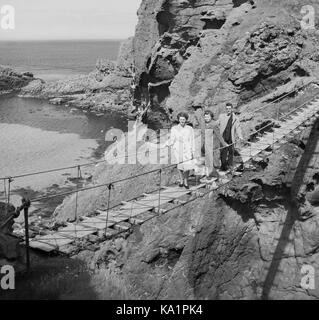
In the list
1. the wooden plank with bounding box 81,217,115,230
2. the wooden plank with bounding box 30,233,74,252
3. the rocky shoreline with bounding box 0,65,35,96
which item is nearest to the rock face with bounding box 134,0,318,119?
the wooden plank with bounding box 81,217,115,230

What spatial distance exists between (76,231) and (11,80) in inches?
2874

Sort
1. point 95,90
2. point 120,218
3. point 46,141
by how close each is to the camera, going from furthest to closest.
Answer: point 95,90 → point 46,141 → point 120,218

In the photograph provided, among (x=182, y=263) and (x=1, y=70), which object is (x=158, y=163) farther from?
(x=1, y=70)

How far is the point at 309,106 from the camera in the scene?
18.3 m

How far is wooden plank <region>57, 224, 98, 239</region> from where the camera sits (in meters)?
10.1

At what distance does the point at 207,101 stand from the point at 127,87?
44.5m

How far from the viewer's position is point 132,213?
1151 cm

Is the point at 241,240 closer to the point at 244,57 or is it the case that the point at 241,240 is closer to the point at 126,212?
the point at 126,212

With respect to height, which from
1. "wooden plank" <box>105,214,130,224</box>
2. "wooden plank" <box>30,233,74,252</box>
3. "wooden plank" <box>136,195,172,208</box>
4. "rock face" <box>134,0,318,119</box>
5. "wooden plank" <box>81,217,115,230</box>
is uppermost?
"rock face" <box>134,0,318,119</box>

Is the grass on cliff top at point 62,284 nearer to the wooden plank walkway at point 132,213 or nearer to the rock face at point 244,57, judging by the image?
the wooden plank walkway at point 132,213

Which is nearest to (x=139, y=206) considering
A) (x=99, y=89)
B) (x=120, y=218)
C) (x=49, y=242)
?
(x=120, y=218)

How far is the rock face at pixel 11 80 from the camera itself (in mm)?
76125

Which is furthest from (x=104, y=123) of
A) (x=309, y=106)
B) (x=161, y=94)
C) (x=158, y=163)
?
(x=309, y=106)

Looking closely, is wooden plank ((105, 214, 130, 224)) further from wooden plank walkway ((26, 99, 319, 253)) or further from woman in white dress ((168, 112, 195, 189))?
woman in white dress ((168, 112, 195, 189))
